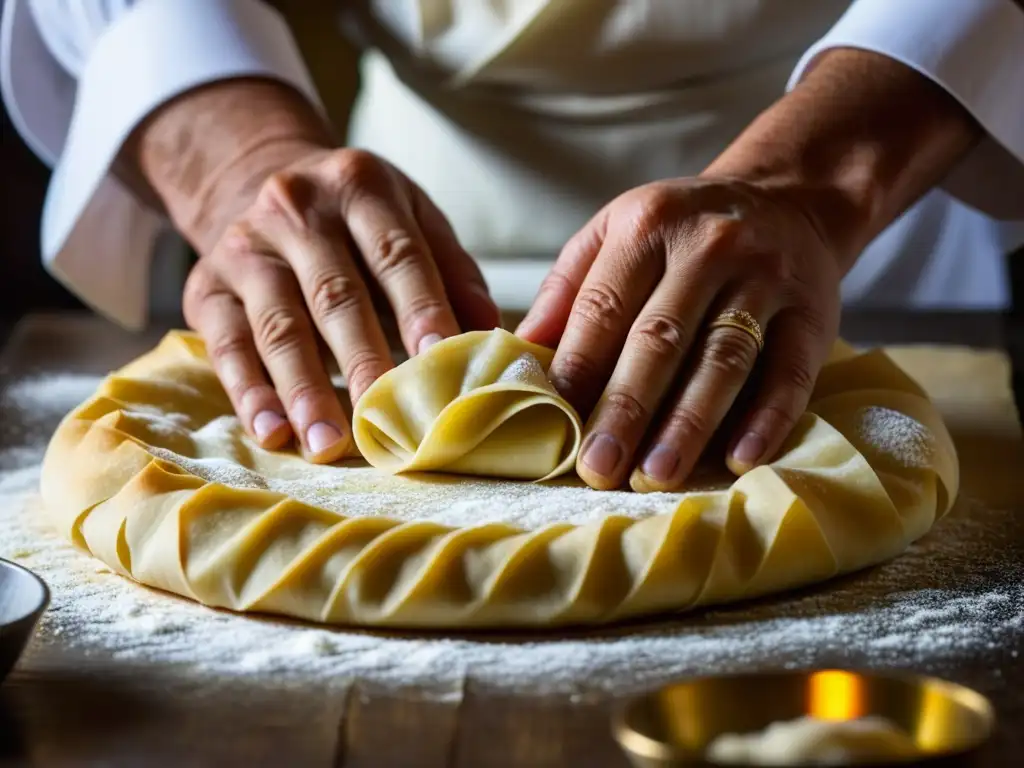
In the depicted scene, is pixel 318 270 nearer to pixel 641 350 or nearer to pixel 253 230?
pixel 253 230

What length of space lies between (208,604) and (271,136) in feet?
3.26

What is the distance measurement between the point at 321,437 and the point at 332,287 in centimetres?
22

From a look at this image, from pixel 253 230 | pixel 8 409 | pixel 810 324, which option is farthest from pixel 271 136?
pixel 810 324

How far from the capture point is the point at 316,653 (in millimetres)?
1219

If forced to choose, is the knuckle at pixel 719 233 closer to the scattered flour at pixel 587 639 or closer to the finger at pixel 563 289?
the finger at pixel 563 289

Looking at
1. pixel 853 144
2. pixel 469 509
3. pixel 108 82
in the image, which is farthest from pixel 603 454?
pixel 108 82

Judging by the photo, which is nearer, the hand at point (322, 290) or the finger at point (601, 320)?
the finger at point (601, 320)

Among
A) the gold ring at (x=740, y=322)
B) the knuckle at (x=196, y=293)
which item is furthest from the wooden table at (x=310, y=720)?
the knuckle at (x=196, y=293)

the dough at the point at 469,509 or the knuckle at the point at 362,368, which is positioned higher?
the knuckle at the point at 362,368

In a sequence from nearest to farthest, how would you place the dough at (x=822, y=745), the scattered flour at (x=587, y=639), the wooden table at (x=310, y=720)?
the dough at (x=822, y=745), the wooden table at (x=310, y=720), the scattered flour at (x=587, y=639)

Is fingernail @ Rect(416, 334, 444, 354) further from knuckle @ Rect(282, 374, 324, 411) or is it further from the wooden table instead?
the wooden table

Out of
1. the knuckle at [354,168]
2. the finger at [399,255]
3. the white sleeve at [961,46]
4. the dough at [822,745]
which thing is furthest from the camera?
the white sleeve at [961,46]

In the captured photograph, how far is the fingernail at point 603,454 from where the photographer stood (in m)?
1.46

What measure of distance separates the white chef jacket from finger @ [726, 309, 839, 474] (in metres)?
0.57
